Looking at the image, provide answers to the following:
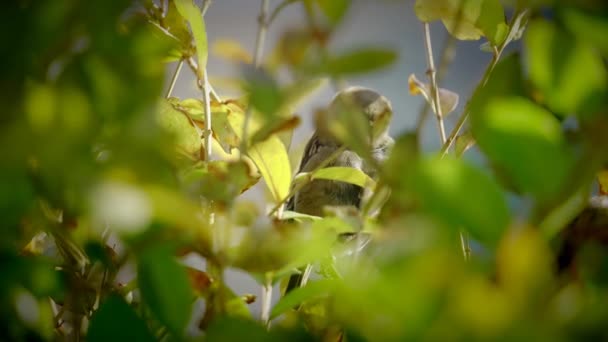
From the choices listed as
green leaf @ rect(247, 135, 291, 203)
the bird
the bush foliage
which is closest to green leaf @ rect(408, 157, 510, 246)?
the bush foliage

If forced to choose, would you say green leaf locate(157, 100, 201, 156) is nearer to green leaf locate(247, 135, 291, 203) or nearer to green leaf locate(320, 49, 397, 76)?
green leaf locate(247, 135, 291, 203)

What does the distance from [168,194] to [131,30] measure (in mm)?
48

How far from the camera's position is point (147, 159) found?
122mm

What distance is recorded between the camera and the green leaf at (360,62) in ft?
0.44

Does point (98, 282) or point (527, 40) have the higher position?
point (527, 40)

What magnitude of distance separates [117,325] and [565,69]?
14 cm

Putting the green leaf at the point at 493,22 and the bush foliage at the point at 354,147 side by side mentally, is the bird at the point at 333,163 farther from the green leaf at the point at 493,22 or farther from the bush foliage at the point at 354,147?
the bush foliage at the point at 354,147

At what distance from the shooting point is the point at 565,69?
5.3 inches

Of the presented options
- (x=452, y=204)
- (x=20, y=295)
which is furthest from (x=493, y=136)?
(x=20, y=295)

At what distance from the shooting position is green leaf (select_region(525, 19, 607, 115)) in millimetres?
135

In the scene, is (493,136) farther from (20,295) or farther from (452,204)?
(20,295)

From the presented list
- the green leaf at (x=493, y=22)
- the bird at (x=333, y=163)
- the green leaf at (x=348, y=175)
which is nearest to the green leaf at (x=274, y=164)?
the green leaf at (x=348, y=175)

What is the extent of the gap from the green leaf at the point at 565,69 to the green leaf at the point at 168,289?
11cm

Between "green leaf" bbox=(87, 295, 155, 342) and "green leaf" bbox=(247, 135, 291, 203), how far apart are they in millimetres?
130
